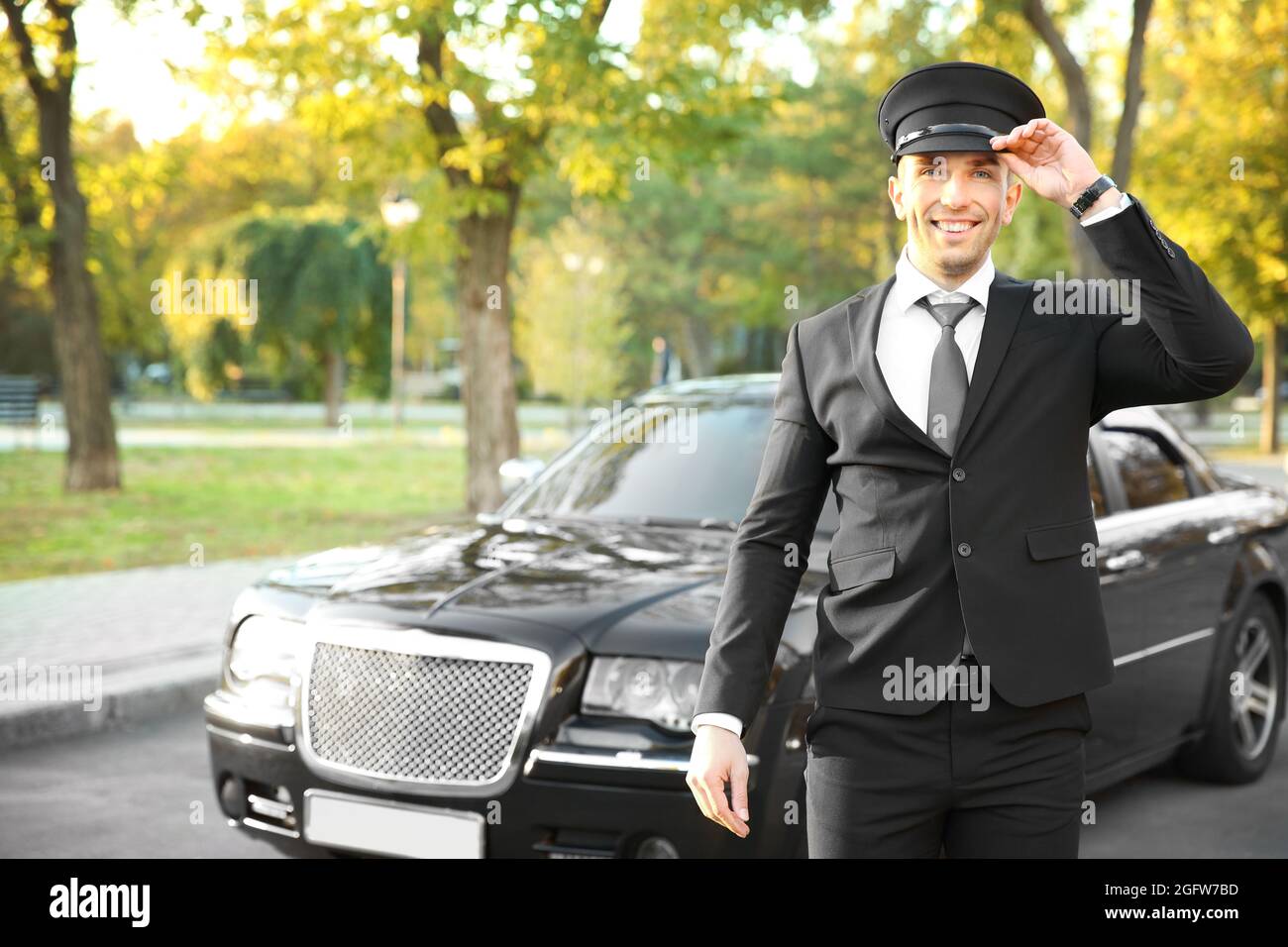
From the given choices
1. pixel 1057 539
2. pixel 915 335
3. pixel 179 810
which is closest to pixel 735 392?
pixel 179 810

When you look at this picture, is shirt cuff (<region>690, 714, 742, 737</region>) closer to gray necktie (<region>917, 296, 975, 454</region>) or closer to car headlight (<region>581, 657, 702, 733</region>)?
gray necktie (<region>917, 296, 975, 454</region>)

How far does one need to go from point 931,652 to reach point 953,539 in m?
0.19

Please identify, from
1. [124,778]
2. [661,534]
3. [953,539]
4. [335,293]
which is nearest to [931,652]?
[953,539]

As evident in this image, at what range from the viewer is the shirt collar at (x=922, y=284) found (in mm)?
2572

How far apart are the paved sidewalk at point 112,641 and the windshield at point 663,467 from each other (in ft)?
9.63

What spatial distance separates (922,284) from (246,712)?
9.23ft

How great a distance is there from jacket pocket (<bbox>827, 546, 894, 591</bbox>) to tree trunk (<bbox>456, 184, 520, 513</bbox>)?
12157 mm

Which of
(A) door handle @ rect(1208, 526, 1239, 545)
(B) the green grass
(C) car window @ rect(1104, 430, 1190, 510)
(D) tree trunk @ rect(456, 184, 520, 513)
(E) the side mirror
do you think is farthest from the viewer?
(D) tree trunk @ rect(456, 184, 520, 513)

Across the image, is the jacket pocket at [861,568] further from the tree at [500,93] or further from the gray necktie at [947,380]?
the tree at [500,93]

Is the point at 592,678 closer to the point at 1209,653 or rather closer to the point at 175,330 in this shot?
the point at 1209,653

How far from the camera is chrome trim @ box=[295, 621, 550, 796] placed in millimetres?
4066

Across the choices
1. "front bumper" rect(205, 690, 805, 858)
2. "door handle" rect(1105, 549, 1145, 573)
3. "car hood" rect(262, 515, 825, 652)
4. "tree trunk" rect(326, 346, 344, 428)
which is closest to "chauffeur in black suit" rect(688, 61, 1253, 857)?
"front bumper" rect(205, 690, 805, 858)

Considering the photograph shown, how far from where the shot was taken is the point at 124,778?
646 cm

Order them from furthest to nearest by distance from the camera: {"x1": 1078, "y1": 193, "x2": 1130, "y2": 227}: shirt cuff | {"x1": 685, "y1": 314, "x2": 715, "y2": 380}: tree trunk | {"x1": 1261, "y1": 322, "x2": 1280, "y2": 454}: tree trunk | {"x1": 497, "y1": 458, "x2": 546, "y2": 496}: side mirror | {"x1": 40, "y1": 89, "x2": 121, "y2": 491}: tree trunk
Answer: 1. {"x1": 685, "y1": 314, "x2": 715, "y2": 380}: tree trunk
2. {"x1": 1261, "y1": 322, "x2": 1280, "y2": 454}: tree trunk
3. {"x1": 40, "y1": 89, "x2": 121, "y2": 491}: tree trunk
4. {"x1": 497, "y1": 458, "x2": 546, "y2": 496}: side mirror
5. {"x1": 1078, "y1": 193, "x2": 1130, "y2": 227}: shirt cuff
